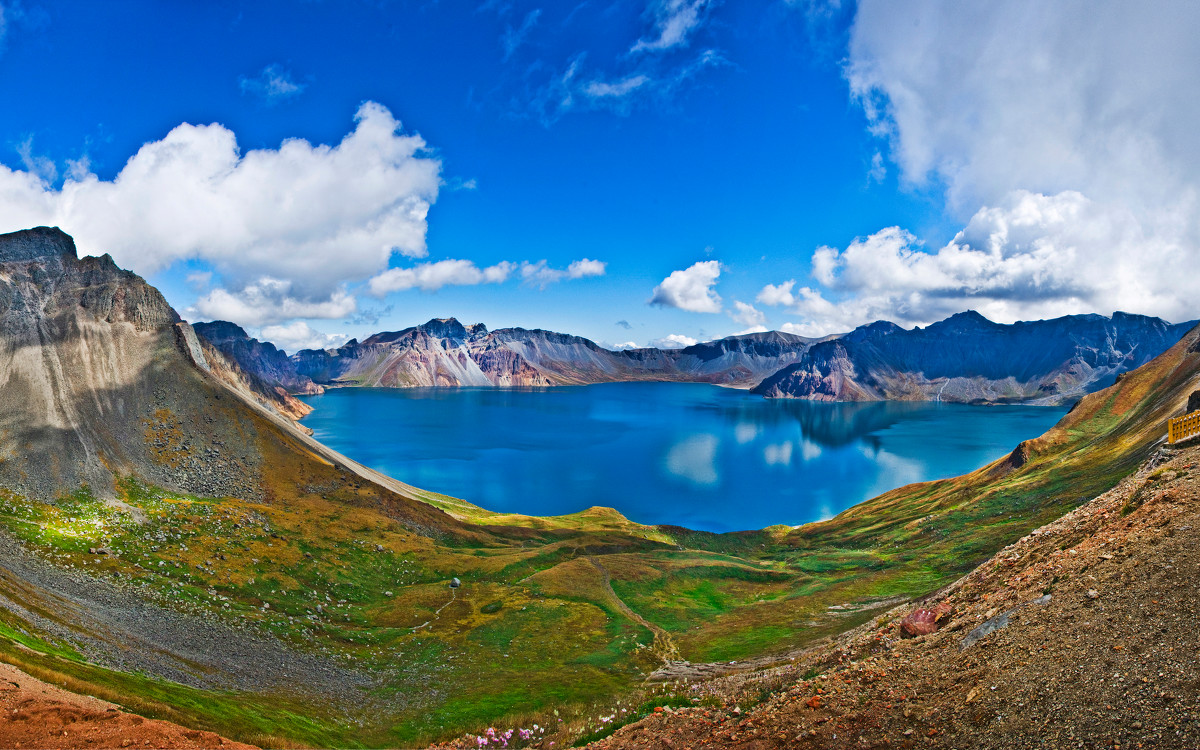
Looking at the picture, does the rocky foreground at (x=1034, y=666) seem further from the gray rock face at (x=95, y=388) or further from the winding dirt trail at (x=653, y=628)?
the gray rock face at (x=95, y=388)

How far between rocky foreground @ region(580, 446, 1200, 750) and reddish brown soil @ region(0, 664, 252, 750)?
1507 cm

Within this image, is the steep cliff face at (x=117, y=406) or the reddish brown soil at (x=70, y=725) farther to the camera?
the steep cliff face at (x=117, y=406)

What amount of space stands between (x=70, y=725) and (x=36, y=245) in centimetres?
9703

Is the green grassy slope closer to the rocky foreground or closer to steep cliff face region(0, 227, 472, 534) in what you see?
steep cliff face region(0, 227, 472, 534)

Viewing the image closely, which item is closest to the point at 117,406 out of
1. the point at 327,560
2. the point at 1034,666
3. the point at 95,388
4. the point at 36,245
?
the point at 95,388

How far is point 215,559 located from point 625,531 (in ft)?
204

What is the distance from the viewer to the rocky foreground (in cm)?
1176

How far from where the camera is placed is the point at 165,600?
39281 mm

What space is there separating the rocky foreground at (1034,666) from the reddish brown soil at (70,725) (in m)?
15.1

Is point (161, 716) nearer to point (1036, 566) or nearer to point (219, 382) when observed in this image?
point (1036, 566)

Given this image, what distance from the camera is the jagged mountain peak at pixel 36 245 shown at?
249 ft

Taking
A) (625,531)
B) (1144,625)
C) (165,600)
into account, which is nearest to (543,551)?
(625,531)

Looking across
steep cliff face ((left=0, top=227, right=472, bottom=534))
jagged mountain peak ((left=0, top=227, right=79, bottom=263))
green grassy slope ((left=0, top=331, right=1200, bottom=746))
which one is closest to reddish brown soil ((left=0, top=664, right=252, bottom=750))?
green grassy slope ((left=0, top=331, right=1200, bottom=746))

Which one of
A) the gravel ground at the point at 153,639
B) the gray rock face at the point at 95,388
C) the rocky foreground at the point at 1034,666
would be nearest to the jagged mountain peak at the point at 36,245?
the gray rock face at the point at 95,388
